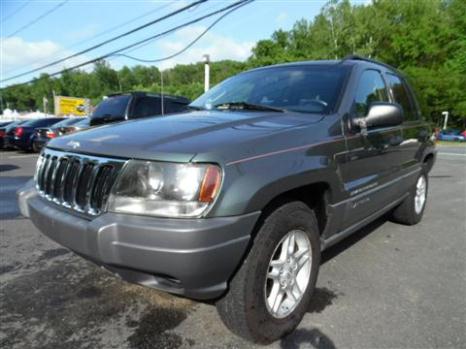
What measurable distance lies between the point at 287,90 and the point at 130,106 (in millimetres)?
5856

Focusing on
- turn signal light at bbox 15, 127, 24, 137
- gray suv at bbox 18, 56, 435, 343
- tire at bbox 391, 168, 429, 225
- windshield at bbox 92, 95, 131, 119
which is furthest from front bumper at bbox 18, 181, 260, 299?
turn signal light at bbox 15, 127, 24, 137

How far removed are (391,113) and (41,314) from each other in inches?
114

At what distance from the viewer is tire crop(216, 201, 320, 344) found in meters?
2.14

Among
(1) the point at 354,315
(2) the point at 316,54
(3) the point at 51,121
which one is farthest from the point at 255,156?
(2) the point at 316,54

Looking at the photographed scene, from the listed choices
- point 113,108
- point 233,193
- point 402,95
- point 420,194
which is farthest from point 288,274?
point 113,108

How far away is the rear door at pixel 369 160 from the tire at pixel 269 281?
579mm

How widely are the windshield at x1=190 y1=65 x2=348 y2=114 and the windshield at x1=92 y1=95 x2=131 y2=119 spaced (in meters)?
5.12

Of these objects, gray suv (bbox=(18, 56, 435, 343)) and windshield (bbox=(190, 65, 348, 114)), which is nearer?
gray suv (bbox=(18, 56, 435, 343))

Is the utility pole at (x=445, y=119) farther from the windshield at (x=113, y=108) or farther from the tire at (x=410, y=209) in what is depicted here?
the tire at (x=410, y=209)

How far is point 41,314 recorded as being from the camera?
267cm

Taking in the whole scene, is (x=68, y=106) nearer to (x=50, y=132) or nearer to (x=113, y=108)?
(x=50, y=132)

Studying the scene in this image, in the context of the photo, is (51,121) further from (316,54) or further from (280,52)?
(280,52)

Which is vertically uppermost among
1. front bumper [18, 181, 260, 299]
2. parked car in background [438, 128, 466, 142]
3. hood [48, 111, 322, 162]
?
hood [48, 111, 322, 162]

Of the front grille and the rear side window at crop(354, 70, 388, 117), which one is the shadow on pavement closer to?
the front grille
